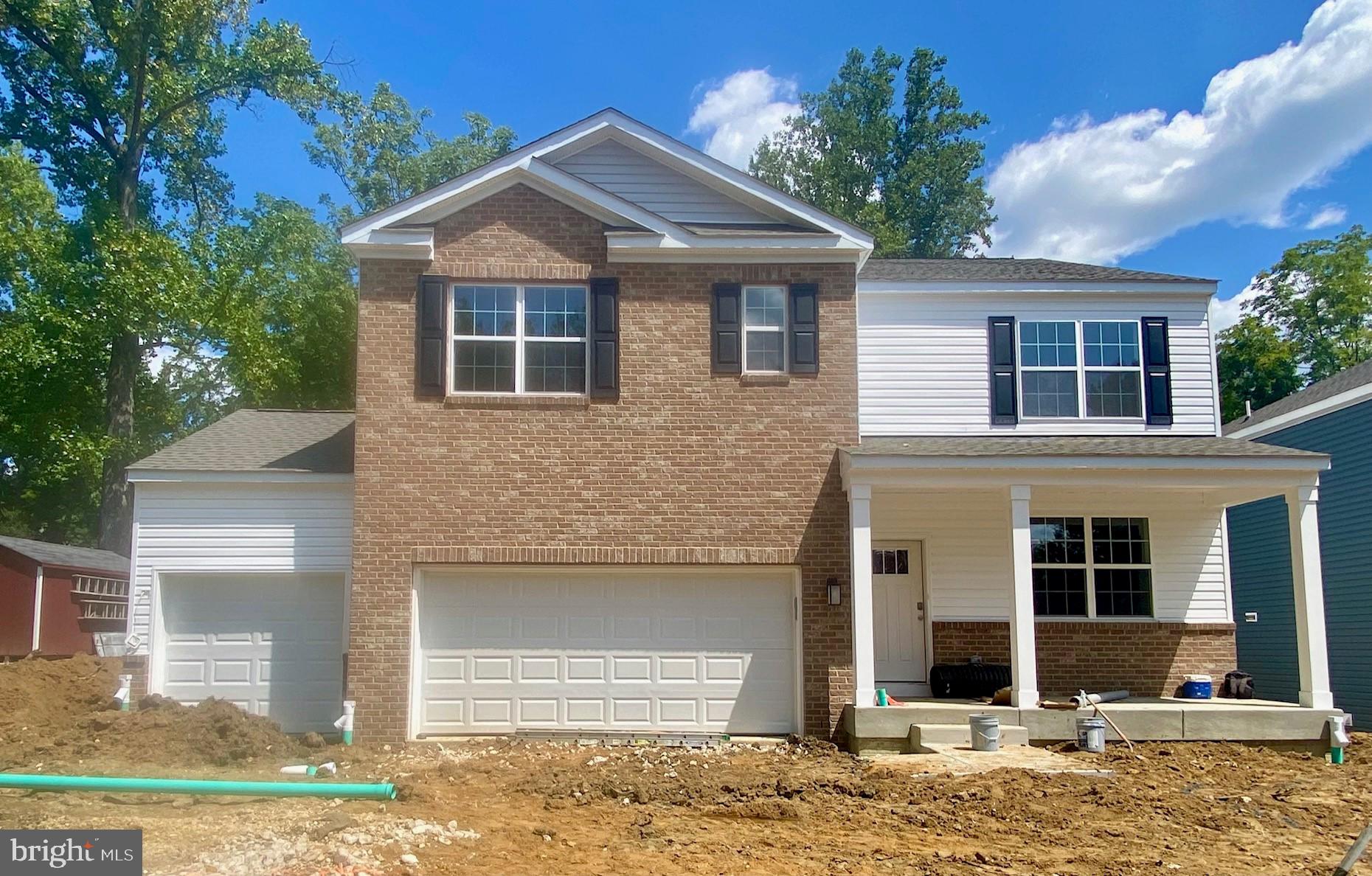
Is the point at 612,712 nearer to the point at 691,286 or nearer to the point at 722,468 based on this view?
the point at 722,468

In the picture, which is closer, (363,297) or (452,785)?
(452,785)

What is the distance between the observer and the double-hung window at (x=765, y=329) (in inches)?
563

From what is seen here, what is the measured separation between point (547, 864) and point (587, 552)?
241 inches

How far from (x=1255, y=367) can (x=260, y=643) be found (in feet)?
103

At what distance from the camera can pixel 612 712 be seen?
543 inches

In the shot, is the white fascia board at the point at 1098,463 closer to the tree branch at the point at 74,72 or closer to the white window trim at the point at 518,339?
the white window trim at the point at 518,339

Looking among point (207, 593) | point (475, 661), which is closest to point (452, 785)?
point (475, 661)

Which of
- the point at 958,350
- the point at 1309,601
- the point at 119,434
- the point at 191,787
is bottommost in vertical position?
the point at 191,787

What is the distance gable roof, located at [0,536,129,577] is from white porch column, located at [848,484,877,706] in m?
15.9

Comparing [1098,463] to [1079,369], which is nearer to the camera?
[1098,463]

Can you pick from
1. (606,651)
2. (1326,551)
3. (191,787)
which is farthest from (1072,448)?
(191,787)

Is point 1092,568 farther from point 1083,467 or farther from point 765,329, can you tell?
point 765,329

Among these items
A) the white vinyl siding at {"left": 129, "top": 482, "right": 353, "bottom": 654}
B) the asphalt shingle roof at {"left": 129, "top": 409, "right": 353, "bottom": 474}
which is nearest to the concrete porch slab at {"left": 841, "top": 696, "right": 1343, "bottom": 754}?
the white vinyl siding at {"left": 129, "top": 482, "right": 353, "bottom": 654}

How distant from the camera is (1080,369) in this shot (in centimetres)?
1538
